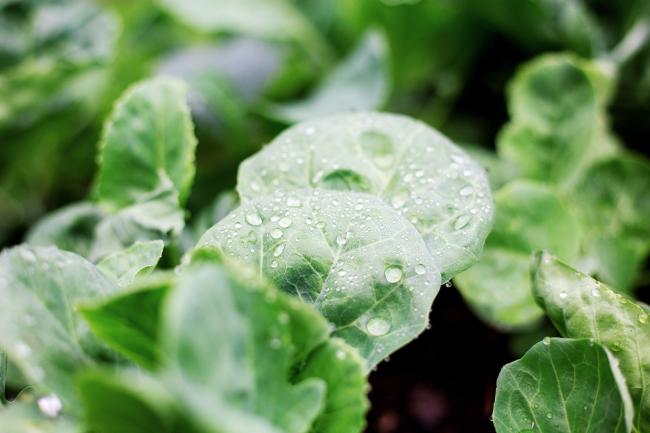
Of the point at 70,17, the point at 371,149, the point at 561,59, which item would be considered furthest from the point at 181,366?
the point at 70,17

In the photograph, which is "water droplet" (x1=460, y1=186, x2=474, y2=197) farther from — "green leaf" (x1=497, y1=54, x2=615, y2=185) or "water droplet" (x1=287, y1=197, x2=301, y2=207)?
"green leaf" (x1=497, y1=54, x2=615, y2=185)

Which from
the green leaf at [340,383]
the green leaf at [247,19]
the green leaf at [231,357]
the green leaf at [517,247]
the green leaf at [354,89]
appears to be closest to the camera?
the green leaf at [231,357]

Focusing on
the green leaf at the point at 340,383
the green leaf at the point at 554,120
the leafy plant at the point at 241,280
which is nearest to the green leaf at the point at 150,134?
the leafy plant at the point at 241,280

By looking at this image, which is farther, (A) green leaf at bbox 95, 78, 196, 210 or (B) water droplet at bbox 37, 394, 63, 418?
(A) green leaf at bbox 95, 78, 196, 210

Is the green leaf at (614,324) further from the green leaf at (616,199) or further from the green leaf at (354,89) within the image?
the green leaf at (354,89)

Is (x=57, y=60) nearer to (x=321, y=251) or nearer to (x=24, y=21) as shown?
(x=24, y=21)

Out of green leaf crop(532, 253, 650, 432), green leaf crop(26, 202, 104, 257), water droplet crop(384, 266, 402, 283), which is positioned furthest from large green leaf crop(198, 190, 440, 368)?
green leaf crop(26, 202, 104, 257)
